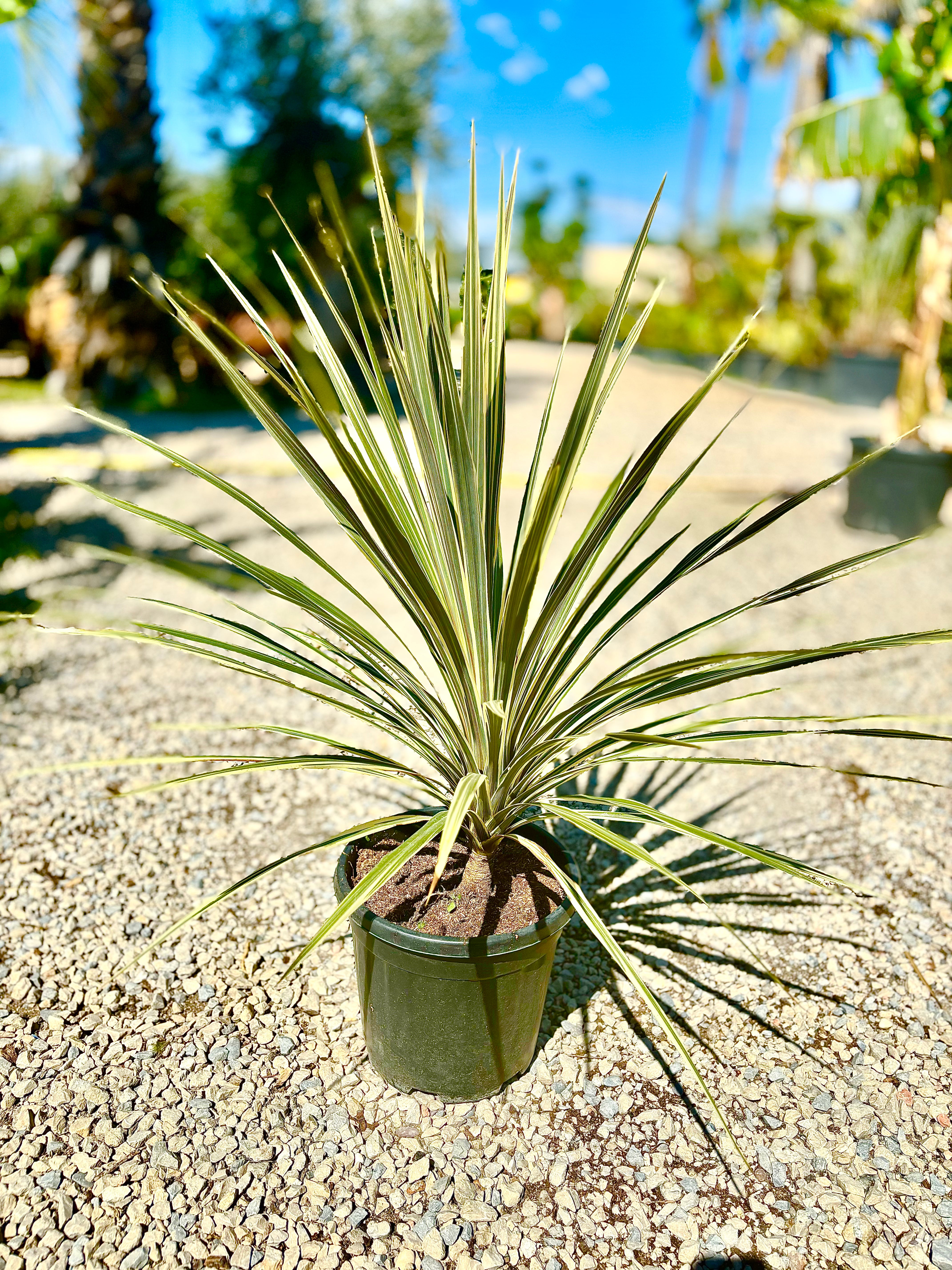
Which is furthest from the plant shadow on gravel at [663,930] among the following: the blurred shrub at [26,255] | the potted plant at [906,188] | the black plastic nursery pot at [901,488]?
the blurred shrub at [26,255]

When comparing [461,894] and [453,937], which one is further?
[461,894]

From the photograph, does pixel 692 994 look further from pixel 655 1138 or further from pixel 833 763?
pixel 833 763

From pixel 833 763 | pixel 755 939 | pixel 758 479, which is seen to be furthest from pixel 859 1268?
pixel 758 479

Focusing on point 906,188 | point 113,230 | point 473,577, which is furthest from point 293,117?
point 473,577

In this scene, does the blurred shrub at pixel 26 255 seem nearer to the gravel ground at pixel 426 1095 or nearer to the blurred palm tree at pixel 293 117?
the blurred palm tree at pixel 293 117

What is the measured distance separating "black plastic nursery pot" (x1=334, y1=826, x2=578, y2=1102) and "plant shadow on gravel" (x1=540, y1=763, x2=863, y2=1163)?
0.26 meters

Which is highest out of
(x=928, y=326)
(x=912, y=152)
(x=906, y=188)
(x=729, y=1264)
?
A: (x=912, y=152)

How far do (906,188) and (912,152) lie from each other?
1.15ft

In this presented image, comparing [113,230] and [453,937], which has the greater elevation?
[113,230]

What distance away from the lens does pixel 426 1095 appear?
6.12ft

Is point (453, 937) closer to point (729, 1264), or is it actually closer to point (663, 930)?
point (729, 1264)

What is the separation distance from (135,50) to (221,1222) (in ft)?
29.8

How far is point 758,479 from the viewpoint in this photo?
24.3ft

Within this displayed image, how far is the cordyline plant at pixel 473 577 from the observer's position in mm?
1440
